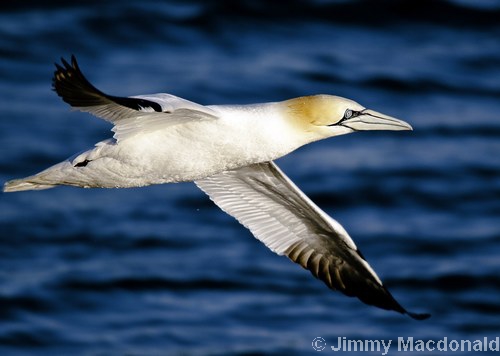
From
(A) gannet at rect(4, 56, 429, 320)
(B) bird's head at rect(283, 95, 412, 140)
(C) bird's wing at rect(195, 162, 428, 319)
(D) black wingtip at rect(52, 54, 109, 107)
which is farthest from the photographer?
(C) bird's wing at rect(195, 162, 428, 319)

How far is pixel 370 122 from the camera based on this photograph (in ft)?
30.7

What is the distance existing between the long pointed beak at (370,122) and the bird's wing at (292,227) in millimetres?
1288

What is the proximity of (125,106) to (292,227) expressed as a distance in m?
3.00

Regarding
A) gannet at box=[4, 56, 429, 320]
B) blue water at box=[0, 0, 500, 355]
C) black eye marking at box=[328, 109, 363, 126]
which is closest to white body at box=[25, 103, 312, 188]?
gannet at box=[4, 56, 429, 320]

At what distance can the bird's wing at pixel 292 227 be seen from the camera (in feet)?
34.5

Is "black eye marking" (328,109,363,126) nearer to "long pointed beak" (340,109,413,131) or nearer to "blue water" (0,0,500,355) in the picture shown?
"long pointed beak" (340,109,413,131)

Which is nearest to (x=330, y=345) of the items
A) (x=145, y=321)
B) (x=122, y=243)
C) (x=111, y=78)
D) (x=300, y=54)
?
(x=145, y=321)

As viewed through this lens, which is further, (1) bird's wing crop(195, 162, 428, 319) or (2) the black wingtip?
(1) bird's wing crop(195, 162, 428, 319)

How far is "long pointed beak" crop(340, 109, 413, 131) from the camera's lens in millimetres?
9305

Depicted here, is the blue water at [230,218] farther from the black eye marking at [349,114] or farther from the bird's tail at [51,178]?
the black eye marking at [349,114]

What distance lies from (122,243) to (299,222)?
6.92 meters

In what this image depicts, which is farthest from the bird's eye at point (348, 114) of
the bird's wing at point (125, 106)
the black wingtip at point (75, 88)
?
the black wingtip at point (75, 88)

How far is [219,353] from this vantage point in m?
15.1

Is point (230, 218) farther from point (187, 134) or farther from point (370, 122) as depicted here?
point (187, 134)
